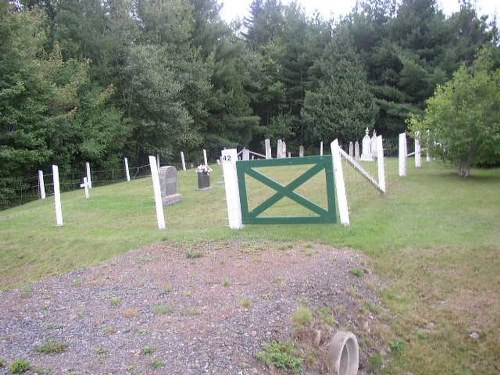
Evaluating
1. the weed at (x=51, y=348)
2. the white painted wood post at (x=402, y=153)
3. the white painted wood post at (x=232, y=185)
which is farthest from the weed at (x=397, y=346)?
the white painted wood post at (x=402, y=153)

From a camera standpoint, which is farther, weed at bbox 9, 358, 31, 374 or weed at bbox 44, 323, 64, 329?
weed at bbox 44, 323, 64, 329

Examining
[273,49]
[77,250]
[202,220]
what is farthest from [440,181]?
[273,49]

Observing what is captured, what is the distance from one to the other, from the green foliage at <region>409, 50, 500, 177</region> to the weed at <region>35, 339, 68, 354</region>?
535 inches

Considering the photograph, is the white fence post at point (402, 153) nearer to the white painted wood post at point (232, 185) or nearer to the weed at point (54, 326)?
the white painted wood post at point (232, 185)

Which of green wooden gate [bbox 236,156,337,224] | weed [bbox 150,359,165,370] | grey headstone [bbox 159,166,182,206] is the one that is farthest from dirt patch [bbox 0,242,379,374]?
grey headstone [bbox 159,166,182,206]

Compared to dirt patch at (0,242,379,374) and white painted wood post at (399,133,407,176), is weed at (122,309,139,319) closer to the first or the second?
dirt patch at (0,242,379,374)

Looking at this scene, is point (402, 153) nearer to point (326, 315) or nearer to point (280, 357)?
point (326, 315)

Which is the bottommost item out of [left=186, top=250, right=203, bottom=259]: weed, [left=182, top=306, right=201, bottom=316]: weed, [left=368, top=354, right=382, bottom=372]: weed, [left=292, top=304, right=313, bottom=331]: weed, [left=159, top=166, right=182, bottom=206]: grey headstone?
[left=368, top=354, right=382, bottom=372]: weed

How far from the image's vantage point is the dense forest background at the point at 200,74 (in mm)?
22891

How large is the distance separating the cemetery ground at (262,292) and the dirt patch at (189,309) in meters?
0.02

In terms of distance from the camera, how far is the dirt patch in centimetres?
388

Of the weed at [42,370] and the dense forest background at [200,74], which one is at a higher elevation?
the dense forest background at [200,74]

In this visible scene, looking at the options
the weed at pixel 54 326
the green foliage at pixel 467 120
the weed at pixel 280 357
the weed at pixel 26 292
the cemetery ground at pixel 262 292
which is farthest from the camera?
the green foliage at pixel 467 120

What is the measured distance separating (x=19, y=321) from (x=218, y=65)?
33950mm
